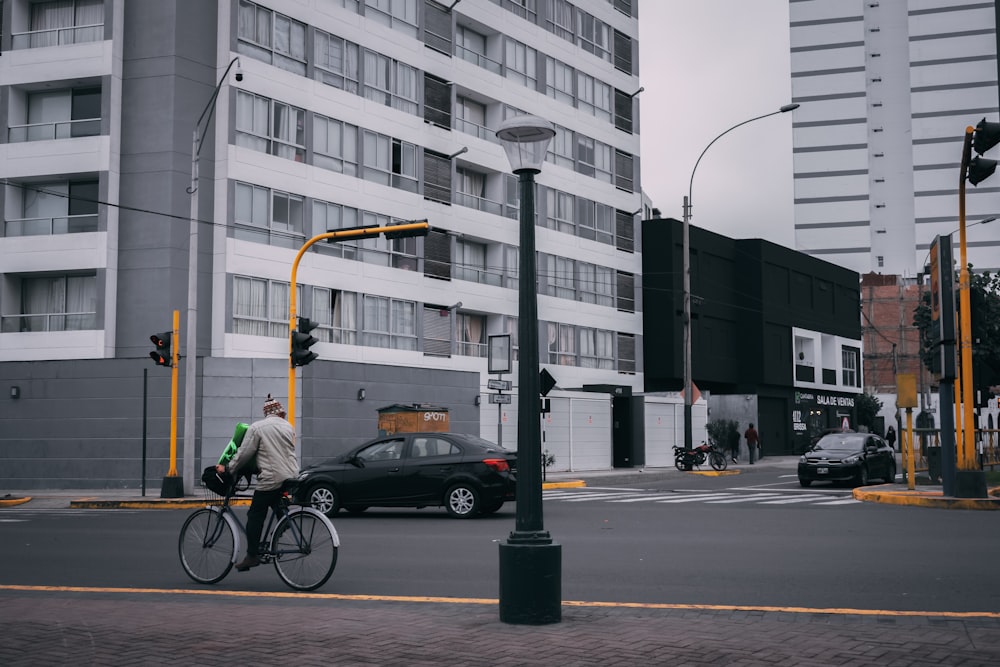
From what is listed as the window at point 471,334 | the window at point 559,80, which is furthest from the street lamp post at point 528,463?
the window at point 559,80

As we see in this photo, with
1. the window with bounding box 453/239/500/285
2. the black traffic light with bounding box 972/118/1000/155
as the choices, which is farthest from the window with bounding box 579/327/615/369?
the black traffic light with bounding box 972/118/1000/155

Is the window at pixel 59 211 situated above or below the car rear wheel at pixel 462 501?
above

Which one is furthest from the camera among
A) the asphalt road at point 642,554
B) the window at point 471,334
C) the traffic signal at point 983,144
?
the window at point 471,334

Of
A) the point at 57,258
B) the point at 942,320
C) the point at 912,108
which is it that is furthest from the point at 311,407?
the point at 912,108

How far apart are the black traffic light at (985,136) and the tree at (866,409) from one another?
5793 centimetres

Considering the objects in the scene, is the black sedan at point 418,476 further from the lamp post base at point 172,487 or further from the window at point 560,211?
the window at point 560,211

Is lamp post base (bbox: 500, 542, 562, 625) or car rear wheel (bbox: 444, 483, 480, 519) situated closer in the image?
lamp post base (bbox: 500, 542, 562, 625)

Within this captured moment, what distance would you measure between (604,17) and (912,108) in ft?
203

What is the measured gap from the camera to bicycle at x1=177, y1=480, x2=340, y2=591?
9.96m

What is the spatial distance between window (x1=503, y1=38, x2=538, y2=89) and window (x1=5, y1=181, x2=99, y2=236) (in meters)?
18.6

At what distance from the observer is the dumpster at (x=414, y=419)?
29.7 m

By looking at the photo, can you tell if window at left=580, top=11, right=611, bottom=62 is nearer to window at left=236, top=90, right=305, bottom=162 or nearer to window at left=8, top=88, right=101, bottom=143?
window at left=236, top=90, right=305, bottom=162

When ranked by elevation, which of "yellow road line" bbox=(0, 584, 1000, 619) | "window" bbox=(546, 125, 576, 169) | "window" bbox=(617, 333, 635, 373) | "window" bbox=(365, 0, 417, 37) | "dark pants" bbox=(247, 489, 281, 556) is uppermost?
"window" bbox=(365, 0, 417, 37)

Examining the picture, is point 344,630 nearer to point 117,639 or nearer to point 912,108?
point 117,639
